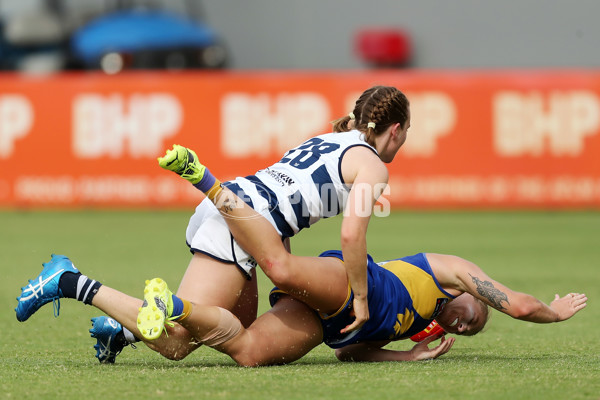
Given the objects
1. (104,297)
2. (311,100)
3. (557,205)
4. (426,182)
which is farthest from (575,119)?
(104,297)

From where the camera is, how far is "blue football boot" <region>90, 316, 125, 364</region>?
5.46m

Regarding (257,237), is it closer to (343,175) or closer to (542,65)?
(343,175)

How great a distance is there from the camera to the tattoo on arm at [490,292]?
18.2 feet

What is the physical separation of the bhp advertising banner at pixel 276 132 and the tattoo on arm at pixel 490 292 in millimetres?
10728

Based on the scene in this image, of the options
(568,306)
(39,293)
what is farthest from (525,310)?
(39,293)

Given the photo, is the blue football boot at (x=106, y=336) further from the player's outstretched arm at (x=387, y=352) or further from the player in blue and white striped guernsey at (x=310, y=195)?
the player's outstretched arm at (x=387, y=352)

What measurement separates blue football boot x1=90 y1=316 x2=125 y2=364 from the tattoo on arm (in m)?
1.89

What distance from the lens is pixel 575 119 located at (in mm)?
16203

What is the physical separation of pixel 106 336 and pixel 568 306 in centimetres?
251

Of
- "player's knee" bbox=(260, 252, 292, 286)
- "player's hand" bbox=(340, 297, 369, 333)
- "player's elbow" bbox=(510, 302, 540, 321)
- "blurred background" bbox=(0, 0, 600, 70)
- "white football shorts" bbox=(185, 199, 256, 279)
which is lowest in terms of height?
"player's elbow" bbox=(510, 302, 540, 321)

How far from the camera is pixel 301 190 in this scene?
5484 mm

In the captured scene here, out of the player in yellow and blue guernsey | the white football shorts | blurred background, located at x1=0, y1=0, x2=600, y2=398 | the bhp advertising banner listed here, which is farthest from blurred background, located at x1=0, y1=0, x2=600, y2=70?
the player in yellow and blue guernsey

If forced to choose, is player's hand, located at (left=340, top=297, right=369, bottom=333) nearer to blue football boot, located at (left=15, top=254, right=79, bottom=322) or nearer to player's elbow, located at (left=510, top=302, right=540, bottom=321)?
Result: player's elbow, located at (left=510, top=302, right=540, bottom=321)

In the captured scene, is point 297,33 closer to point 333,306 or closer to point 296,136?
point 296,136
